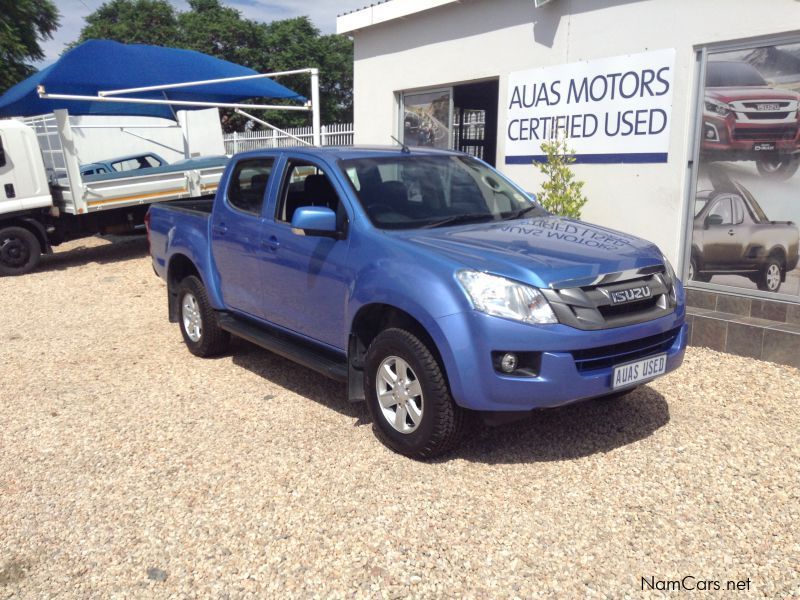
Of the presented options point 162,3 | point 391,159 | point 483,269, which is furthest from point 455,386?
point 162,3

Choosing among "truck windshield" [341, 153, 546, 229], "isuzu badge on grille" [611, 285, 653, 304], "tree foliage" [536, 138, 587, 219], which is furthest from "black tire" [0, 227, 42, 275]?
"isuzu badge on grille" [611, 285, 653, 304]

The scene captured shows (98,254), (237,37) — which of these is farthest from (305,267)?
(237,37)

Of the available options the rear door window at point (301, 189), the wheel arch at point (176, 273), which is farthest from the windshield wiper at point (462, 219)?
the wheel arch at point (176, 273)

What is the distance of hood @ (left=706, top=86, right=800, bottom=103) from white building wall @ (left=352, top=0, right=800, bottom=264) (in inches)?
9.0

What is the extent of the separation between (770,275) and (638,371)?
315 cm

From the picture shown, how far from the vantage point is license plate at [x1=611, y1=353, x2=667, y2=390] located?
12.8ft

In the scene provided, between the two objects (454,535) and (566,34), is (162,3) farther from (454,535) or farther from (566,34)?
(454,535)

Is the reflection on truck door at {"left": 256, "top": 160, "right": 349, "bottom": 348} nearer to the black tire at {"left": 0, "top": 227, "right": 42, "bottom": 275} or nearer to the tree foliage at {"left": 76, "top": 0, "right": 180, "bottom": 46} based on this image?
the black tire at {"left": 0, "top": 227, "right": 42, "bottom": 275}

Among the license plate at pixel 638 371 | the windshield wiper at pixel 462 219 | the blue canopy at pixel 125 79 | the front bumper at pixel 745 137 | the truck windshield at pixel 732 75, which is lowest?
the license plate at pixel 638 371

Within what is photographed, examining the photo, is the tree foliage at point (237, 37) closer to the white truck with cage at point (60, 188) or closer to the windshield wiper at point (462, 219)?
the white truck with cage at point (60, 188)

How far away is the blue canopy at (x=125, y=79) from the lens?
13312 millimetres

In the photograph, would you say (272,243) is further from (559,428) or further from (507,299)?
(559,428)

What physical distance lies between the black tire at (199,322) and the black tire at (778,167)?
195 inches

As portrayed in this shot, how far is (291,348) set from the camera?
5090 millimetres
